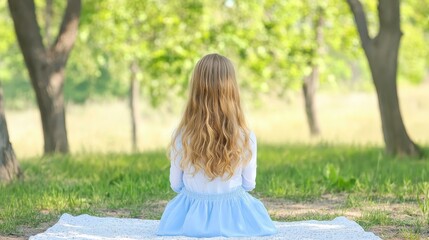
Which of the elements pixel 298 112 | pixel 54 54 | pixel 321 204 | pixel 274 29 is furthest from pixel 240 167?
pixel 298 112

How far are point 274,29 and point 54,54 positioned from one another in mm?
7867

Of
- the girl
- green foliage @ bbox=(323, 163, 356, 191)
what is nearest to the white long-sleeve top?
the girl

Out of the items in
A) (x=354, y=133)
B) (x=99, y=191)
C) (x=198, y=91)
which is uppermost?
(x=198, y=91)

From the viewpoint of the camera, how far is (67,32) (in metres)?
14.0

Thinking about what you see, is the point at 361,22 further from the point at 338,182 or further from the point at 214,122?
the point at 214,122

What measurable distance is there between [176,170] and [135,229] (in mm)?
779

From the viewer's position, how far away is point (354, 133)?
2942 centimetres

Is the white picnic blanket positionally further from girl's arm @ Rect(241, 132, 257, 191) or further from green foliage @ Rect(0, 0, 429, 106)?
green foliage @ Rect(0, 0, 429, 106)

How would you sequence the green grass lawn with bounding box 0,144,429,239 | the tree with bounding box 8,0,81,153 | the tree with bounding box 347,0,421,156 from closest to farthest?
the green grass lawn with bounding box 0,144,429,239
the tree with bounding box 347,0,421,156
the tree with bounding box 8,0,81,153

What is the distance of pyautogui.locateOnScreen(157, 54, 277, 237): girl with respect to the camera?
595cm

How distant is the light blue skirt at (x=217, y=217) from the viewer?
6203 mm

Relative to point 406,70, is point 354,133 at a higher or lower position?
lower

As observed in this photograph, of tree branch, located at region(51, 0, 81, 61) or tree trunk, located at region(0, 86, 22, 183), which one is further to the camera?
tree branch, located at region(51, 0, 81, 61)

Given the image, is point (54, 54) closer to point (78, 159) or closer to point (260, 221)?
point (78, 159)
